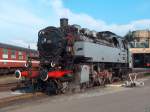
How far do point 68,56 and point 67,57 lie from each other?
0.08 metres

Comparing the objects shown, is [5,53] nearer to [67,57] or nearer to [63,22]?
[63,22]

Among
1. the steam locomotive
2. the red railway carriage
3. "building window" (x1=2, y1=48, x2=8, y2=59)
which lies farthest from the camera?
"building window" (x1=2, y1=48, x2=8, y2=59)

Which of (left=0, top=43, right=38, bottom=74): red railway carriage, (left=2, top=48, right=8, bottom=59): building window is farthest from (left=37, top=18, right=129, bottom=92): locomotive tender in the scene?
(left=2, top=48, right=8, bottom=59): building window

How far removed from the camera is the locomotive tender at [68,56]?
1780cm

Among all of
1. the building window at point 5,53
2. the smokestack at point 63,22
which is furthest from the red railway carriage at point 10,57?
the smokestack at point 63,22

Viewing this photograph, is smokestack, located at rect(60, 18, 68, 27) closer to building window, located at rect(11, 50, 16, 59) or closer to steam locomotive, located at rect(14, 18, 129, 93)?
steam locomotive, located at rect(14, 18, 129, 93)

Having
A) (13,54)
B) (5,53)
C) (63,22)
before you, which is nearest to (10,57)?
(13,54)

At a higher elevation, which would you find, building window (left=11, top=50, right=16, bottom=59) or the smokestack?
the smokestack

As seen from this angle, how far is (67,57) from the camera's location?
18.7 m

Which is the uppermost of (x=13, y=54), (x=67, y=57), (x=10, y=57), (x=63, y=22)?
(x=63, y=22)

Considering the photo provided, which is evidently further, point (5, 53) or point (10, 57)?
point (10, 57)

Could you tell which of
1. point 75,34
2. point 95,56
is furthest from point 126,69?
point 75,34

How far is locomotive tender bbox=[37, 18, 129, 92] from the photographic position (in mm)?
17797

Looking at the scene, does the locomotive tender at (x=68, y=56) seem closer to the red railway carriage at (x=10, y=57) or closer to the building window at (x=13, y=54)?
the red railway carriage at (x=10, y=57)
